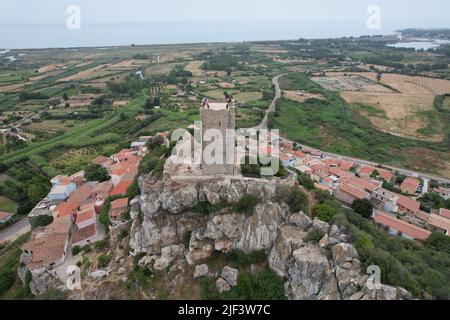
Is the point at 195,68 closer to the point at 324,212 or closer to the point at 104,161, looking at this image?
the point at 104,161

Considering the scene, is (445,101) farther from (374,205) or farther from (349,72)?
(374,205)

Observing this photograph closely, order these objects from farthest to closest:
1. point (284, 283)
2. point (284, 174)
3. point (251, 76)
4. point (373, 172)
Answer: point (251, 76), point (373, 172), point (284, 174), point (284, 283)

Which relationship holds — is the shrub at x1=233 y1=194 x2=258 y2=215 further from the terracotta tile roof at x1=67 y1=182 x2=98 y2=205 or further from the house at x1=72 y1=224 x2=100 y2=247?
the terracotta tile roof at x1=67 y1=182 x2=98 y2=205

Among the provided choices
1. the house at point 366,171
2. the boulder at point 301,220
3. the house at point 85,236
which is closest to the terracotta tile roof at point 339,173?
the house at point 366,171

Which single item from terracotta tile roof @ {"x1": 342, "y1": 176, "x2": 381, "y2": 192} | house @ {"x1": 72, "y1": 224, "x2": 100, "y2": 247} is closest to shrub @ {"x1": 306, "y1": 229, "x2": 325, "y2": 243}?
terracotta tile roof @ {"x1": 342, "y1": 176, "x2": 381, "y2": 192}

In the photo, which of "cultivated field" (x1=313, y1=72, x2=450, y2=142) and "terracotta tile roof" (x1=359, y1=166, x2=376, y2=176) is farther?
"cultivated field" (x1=313, y1=72, x2=450, y2=142)

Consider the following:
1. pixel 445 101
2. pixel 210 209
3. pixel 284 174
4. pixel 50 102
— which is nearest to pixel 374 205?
pixel 284 174
